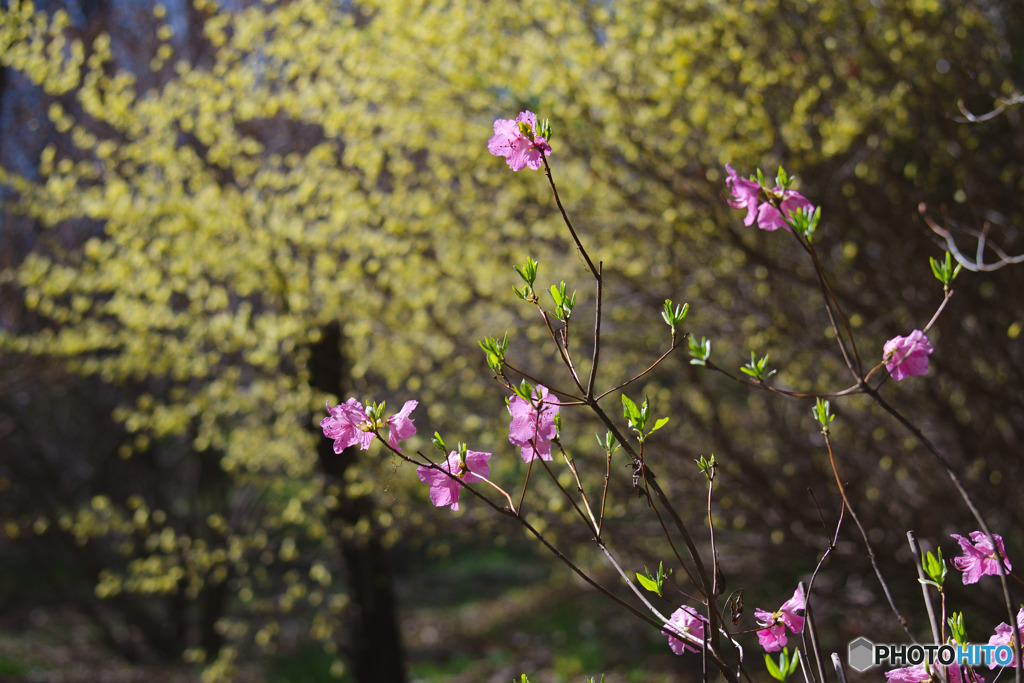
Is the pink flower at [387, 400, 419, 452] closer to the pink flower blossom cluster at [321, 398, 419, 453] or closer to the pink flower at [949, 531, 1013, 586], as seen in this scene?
the pink flower blossom cluster at [321, 398, 419, 453]

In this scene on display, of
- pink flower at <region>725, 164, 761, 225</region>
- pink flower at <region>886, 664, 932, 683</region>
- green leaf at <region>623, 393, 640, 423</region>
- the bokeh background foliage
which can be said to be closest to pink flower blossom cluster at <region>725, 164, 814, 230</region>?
pink flower at <region>725, 164, 761, 225</region>

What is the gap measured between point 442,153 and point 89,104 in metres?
1.52

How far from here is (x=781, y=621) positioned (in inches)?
52.4

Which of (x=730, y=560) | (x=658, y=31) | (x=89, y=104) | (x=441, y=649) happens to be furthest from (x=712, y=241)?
(x=441, y=649)

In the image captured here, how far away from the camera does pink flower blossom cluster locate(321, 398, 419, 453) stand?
1274 mm

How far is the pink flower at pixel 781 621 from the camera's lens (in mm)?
1321

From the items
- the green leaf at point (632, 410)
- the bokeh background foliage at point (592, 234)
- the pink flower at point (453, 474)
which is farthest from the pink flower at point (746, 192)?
the bokeh background foliage at point (592, 234)

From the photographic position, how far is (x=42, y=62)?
314cm

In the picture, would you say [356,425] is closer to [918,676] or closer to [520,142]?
[520,142]

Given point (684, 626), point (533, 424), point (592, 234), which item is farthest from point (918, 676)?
point (592, 234)

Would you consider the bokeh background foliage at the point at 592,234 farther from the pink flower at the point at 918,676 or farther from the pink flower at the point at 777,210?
the pink flower at the point at 918,676

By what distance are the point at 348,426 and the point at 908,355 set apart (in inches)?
37.7

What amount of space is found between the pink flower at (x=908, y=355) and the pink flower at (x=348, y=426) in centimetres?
89

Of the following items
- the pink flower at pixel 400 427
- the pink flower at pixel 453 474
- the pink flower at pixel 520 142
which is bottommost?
the pink flower at pixel 453 474
